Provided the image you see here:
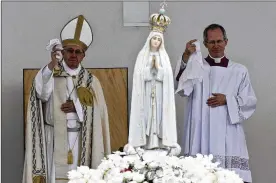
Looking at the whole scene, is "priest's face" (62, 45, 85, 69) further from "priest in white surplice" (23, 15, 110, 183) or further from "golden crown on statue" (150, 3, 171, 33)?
"golden crown on statue" (150, 3, 171, 33)

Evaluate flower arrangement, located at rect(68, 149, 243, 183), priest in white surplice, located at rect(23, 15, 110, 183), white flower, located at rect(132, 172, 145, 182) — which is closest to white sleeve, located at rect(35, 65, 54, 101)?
priest in white surplice, located at rect(23, 15, 110, 183)

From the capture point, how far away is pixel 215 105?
5.81m

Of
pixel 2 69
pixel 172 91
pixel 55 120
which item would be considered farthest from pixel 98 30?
pixel 172 91

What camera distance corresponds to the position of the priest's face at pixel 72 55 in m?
5.96

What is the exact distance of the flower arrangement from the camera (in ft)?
12.3

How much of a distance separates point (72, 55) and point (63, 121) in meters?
0.48

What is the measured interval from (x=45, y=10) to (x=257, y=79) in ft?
6.19

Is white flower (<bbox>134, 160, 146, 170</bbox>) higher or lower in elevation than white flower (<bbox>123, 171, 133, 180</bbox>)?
higher

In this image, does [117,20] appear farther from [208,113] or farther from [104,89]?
[208,113]

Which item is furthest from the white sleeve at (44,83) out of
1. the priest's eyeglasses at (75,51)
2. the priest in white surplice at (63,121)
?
the priest's eyeglasses at (75,51)

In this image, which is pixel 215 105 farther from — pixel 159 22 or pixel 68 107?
pixel 68 107

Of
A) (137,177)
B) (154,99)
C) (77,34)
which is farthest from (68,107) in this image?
(137,177)

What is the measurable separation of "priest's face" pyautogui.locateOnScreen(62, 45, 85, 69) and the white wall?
0.91 meters

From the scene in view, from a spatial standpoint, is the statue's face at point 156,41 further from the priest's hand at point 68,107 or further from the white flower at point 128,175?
the white flower at point 128,175
